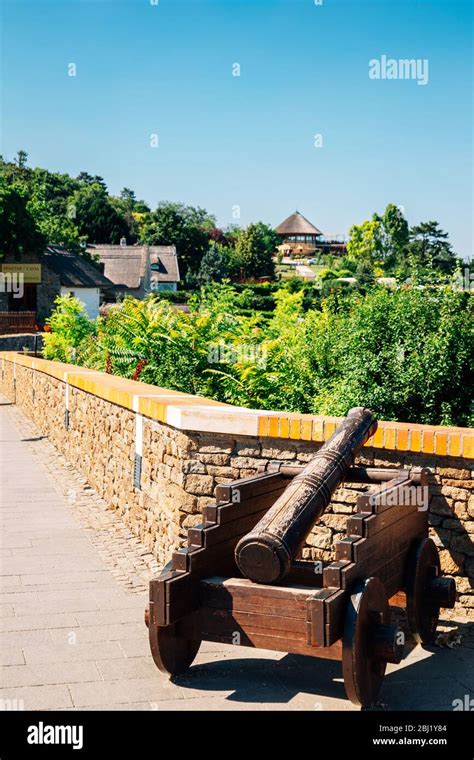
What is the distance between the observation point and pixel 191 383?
11.0 metres

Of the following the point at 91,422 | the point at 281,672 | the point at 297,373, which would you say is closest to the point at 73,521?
the point at 91,422

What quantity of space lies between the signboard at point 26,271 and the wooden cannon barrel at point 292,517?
4683cm

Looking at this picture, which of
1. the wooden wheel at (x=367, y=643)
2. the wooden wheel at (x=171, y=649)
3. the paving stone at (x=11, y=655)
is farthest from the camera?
the paving stone at (x=11, y=655)

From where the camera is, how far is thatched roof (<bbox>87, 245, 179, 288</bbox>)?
252 ft

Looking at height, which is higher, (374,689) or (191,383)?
(191,383)

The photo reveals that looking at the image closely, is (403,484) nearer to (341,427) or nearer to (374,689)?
(341,427)

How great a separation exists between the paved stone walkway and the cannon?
22cm

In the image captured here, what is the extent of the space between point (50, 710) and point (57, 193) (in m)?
101

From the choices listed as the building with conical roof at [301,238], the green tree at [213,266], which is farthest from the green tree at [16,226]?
the building with conical roof at [301,238]

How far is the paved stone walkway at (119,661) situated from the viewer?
4.50 meters

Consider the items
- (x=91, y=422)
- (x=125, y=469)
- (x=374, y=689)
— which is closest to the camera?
(x=374, y=689)

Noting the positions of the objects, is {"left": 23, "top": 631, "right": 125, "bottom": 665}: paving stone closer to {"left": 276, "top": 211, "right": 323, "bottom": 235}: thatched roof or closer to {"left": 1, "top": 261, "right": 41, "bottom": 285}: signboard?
{"left": 1, "top": 261, "right": 41, "bottom": 285}: signboard

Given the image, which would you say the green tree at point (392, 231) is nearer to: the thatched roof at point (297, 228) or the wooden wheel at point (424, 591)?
the thatched roof at point (297, 228)
